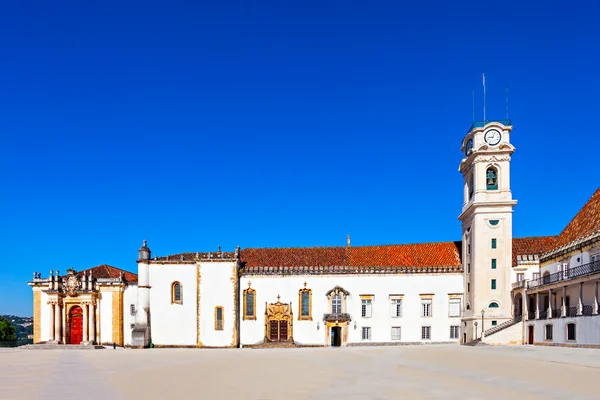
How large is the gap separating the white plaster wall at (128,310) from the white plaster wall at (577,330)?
110 feet

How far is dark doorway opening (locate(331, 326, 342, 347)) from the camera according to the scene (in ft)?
150

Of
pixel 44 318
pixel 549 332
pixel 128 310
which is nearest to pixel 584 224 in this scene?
pixel 549 332

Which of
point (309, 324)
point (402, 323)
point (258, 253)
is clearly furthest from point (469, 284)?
point (258, 253)

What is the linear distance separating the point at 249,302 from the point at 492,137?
2530 cm

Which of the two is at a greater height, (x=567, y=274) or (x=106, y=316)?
(x=567, y=274)

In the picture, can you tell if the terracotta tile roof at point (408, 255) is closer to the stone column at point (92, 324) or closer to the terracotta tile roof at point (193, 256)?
the terracotta tile roof at point (193, 256)

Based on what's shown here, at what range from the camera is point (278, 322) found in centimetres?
4609

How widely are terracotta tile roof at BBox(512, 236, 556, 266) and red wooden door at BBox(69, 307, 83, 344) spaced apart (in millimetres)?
38108

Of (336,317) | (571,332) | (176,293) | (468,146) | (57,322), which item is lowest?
(57,322)

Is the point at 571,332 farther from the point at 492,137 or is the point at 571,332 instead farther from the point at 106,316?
the point at 106,316

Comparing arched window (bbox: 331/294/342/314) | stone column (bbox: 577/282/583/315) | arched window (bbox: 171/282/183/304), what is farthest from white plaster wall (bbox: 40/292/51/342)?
stone column (bbox: 577/282/583/315)

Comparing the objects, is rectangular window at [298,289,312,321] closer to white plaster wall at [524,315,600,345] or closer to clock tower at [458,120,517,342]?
clock tower at [458,120,517,342]

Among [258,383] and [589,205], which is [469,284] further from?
[258,383]

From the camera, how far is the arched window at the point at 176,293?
4677 centimetres
